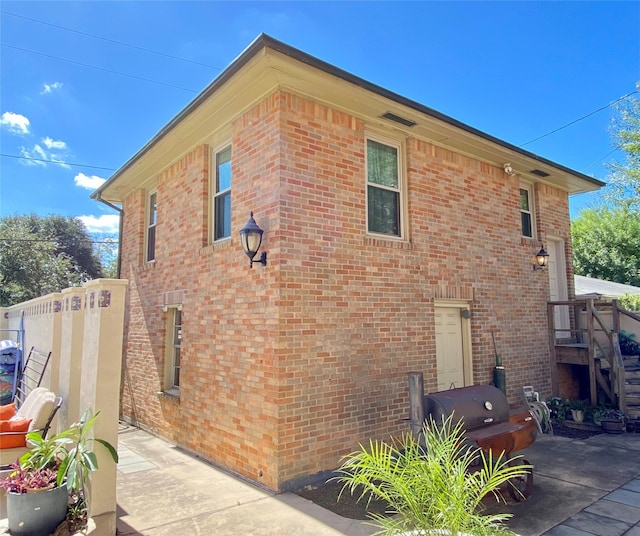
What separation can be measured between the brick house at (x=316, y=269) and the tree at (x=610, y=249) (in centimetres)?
1670

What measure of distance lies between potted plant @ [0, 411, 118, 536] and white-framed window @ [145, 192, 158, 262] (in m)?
5.21

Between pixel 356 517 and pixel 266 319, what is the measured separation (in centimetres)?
225

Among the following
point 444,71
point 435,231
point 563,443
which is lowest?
point 563,443

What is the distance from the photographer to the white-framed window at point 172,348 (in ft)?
25.1

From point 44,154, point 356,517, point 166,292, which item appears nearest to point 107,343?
point 356,517

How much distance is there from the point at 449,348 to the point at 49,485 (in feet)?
18.4

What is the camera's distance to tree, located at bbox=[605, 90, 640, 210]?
14.7 meters

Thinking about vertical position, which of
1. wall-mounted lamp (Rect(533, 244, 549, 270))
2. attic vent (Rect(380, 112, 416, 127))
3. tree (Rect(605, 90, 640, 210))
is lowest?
wall-mounted lamp (Rect(533, 244, 549, 270))

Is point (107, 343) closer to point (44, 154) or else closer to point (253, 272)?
point (253, 272)

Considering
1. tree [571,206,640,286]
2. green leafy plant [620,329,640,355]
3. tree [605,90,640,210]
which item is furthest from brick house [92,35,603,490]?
tree [571,206,640,286]

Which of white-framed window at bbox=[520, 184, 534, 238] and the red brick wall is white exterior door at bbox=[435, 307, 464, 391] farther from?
white-framed window at bbox=[520, 184, 534, 238]

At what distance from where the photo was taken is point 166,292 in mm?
7609

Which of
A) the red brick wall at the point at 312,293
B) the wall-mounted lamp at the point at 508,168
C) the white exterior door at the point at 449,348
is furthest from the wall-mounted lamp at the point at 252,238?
the wall-mounted lamp at the point at 508,168

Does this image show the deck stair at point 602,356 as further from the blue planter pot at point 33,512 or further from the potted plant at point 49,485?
the blue planter pot at point 33,512
